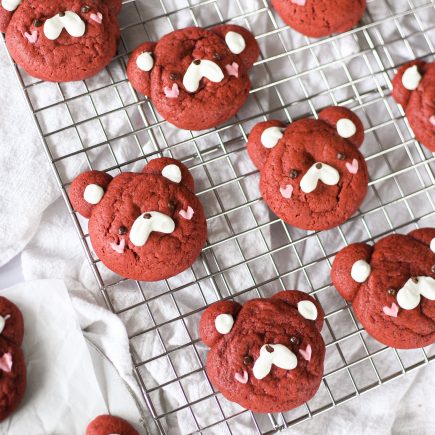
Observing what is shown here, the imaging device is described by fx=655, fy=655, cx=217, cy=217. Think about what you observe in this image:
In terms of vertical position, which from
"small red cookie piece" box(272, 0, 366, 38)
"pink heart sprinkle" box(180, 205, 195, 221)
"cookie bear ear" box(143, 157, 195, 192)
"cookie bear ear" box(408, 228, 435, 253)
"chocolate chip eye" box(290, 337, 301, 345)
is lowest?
"cookie bear ear" box(408, 228, 435, 253)

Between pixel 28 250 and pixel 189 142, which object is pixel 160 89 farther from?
pixel 28 250

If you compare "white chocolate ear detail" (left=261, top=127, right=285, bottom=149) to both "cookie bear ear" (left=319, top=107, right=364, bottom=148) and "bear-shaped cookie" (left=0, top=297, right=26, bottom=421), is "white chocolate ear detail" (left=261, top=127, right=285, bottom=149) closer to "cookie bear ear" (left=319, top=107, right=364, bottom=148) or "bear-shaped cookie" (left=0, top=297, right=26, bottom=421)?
"cookie bear ear" (left=319, top=107, right=364, bottom=148)

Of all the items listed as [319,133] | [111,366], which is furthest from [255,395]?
[319,133]

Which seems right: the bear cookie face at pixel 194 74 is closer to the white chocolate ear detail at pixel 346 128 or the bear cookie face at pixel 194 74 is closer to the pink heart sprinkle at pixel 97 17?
the pink heart sprinkle at pixel 97 17

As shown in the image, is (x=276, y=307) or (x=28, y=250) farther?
(x=28, y=250)

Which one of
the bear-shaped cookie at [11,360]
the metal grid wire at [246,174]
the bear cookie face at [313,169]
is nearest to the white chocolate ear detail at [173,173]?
the metal grid wire at [246,174]

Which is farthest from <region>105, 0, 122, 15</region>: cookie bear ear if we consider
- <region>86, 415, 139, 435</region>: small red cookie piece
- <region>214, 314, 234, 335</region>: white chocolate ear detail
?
<region>86, 415, 139, 435</region>: small red cookie piece
